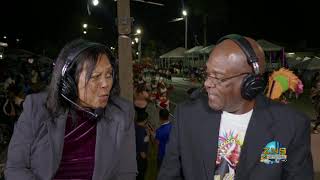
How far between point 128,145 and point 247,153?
0.65 metres

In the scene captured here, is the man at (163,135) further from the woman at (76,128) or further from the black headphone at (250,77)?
the black headphone at (250,77)

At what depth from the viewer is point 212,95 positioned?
2.24 m

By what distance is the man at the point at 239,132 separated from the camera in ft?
7.25

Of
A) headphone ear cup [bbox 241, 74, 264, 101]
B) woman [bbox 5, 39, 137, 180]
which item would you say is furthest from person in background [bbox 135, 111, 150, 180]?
headphone ear cup [bbox 241, 74, 264, 101]

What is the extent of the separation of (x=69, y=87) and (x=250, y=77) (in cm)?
97

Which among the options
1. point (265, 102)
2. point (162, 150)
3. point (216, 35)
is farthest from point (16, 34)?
point (265, 102)

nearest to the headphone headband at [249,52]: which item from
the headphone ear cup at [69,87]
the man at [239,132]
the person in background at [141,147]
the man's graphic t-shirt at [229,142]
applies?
the man at [239,132]

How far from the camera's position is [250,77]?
2.23 m

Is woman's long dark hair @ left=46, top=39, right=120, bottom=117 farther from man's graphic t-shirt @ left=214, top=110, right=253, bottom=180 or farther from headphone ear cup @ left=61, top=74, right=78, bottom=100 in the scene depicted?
man's graphic t-shirt @ left=214, top=110, right=253, bottom=180

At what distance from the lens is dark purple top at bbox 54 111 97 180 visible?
224cm

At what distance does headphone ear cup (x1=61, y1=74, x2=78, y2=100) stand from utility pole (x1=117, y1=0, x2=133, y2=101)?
11.4 feet

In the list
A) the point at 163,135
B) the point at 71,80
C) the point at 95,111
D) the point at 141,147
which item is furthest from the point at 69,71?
the point at 163,135

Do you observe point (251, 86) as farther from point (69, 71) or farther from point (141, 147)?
point (141, 147)

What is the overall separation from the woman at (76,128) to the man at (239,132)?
32 centimetres
